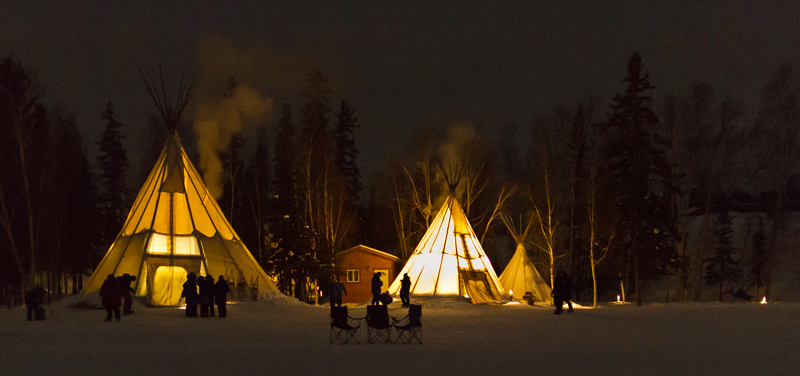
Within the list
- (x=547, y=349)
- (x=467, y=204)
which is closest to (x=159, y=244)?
(x=467, y=204)

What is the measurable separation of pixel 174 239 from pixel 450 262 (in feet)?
32.6

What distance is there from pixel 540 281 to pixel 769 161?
48.6 ft

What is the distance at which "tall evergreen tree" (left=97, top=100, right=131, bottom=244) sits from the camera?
3778cm

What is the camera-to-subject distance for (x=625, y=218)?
27078 millimetres

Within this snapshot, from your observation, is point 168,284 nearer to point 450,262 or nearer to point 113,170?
point 450,262

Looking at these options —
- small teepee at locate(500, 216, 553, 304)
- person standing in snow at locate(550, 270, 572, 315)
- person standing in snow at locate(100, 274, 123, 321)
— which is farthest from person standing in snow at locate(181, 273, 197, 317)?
small teepee at locate(500, 216, 553, 304)

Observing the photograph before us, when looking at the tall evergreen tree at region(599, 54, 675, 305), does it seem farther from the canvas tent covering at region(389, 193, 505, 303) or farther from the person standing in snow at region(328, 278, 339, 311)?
the person standing in snow at region(328, 278, 339, 311)

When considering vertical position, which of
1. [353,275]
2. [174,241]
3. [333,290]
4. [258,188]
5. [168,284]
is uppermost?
[258,188]

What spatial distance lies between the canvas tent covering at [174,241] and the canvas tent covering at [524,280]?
10536 mm

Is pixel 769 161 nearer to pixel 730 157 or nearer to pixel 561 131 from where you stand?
pixel 730 157

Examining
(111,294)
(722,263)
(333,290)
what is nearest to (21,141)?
(111,294)

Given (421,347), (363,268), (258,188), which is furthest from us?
(258,188)

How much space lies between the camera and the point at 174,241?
21062 mm

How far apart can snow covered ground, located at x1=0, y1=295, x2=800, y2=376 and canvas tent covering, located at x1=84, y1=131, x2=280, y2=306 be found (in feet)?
13.3
